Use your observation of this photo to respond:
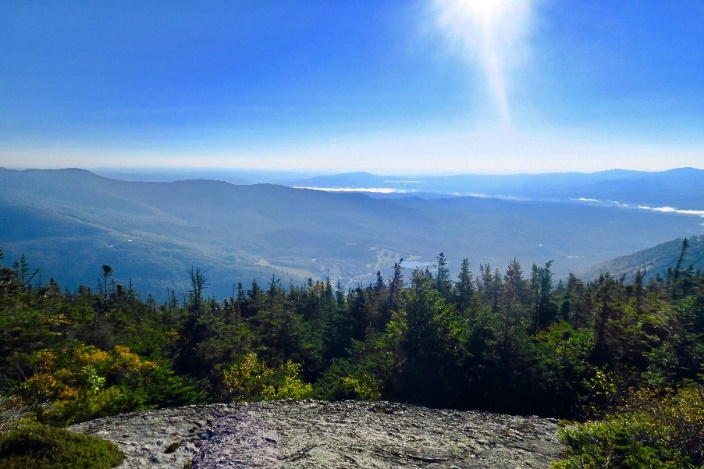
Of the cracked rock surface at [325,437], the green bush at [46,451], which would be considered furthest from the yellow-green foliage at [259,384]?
the green bush at [46,451]

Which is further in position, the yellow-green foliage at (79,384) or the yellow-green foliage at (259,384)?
the yellow-green foliage at (259,384)

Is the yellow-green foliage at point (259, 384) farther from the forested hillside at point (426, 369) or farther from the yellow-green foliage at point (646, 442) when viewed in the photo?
the yellow-green foliage at point (646, 442)

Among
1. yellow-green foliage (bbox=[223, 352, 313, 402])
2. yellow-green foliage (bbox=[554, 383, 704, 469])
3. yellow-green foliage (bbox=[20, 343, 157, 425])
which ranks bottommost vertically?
yellow-green foliage (bbox=[223, 352, 313, 402])

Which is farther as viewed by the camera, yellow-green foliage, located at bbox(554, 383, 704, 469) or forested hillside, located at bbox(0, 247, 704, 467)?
forested hillside, located at bbox(0, 247, 704, 467)

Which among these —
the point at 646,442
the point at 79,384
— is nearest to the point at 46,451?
the point at 79,384

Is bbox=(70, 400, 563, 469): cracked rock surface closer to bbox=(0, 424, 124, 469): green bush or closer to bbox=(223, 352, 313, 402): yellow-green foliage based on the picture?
bbox=(0, 424, 124, 469): green bush

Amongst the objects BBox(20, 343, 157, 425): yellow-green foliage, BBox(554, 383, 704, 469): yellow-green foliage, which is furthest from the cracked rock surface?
BBox(554, 383, 704, 469): yellow-green foliage

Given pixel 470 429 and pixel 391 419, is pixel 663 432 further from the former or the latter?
pixel 391 419
